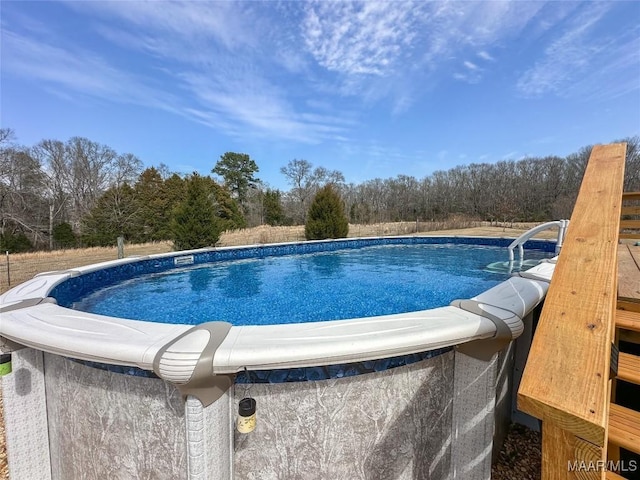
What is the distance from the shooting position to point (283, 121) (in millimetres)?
17547

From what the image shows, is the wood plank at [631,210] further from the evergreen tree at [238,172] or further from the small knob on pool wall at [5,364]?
the evergreen tree at [238,172]

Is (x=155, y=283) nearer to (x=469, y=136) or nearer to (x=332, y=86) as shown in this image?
(x=332, y=86)

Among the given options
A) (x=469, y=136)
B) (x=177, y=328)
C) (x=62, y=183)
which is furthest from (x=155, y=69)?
(x=469, y=136)

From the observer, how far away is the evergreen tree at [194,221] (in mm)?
9992

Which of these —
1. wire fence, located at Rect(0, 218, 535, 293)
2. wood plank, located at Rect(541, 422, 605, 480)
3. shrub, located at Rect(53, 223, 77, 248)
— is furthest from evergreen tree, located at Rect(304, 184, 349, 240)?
shrub, located at Rect(53, 223, 77, 248)

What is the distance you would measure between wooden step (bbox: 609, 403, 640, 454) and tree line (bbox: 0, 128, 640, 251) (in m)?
10.2

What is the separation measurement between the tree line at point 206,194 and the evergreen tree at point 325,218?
235cm

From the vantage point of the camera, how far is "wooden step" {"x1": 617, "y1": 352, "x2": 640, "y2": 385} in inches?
49.6

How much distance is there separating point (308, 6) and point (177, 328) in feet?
29.2

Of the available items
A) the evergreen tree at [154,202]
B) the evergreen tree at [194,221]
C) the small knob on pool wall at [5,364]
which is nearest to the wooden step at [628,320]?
the small knob on pool wall at [5,364]

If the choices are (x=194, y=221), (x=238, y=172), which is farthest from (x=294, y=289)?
(x=238, y=172)

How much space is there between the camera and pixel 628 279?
196cm

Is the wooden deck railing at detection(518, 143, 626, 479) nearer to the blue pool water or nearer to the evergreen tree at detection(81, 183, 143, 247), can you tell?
the blue pool water

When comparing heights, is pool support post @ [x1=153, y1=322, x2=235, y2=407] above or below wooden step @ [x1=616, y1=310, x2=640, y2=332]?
below
